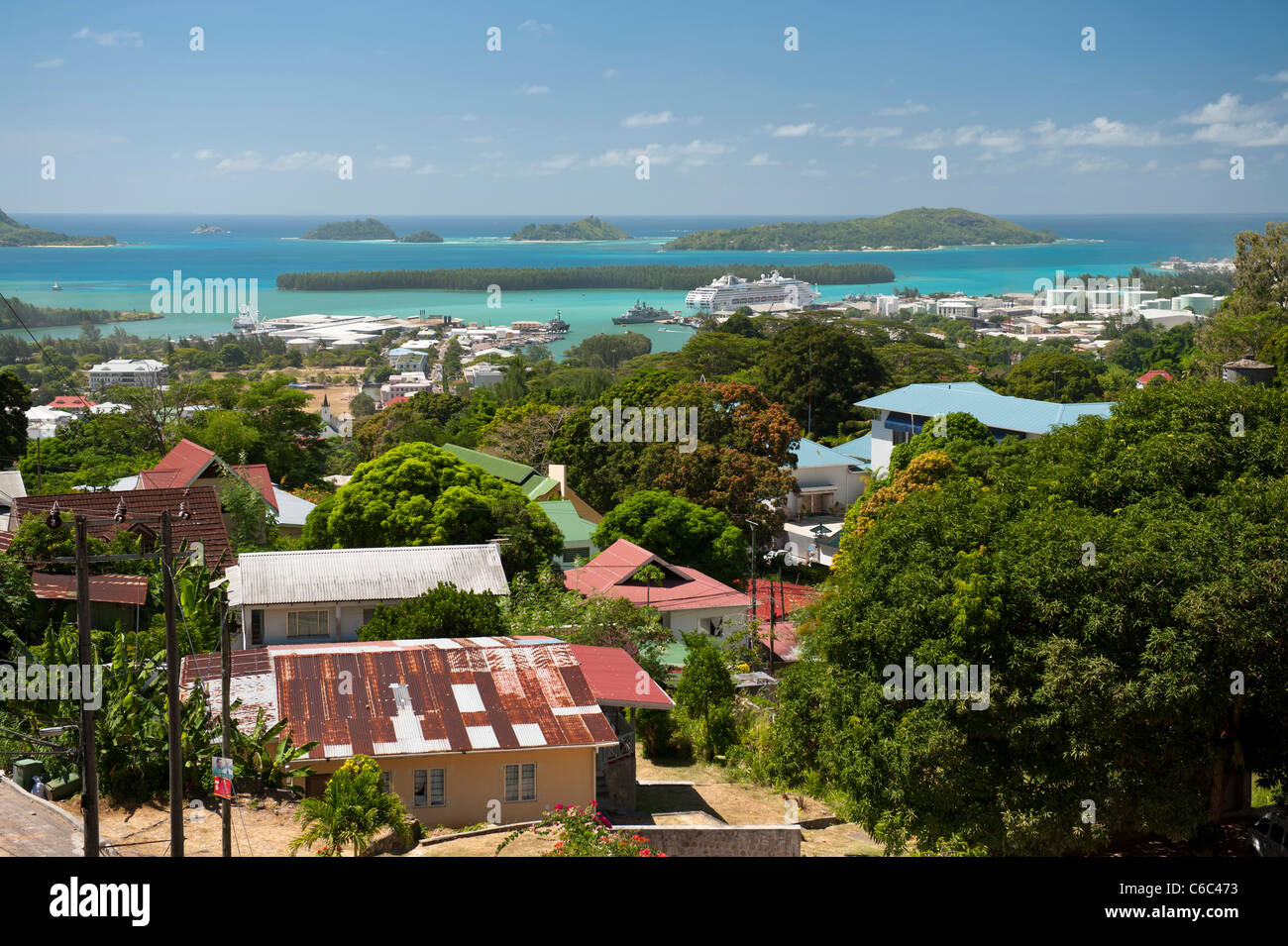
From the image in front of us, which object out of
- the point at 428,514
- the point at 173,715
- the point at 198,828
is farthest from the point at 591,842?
the point at 428,514

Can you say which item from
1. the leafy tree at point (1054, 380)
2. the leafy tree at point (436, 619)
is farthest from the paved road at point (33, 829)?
the leafy tree at point (1054, 380)

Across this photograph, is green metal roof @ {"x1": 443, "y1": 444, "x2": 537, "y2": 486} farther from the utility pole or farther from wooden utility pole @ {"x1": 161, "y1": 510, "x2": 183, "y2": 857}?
the utility pole

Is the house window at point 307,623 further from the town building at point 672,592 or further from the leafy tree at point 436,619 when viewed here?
the town building at point 672,592
